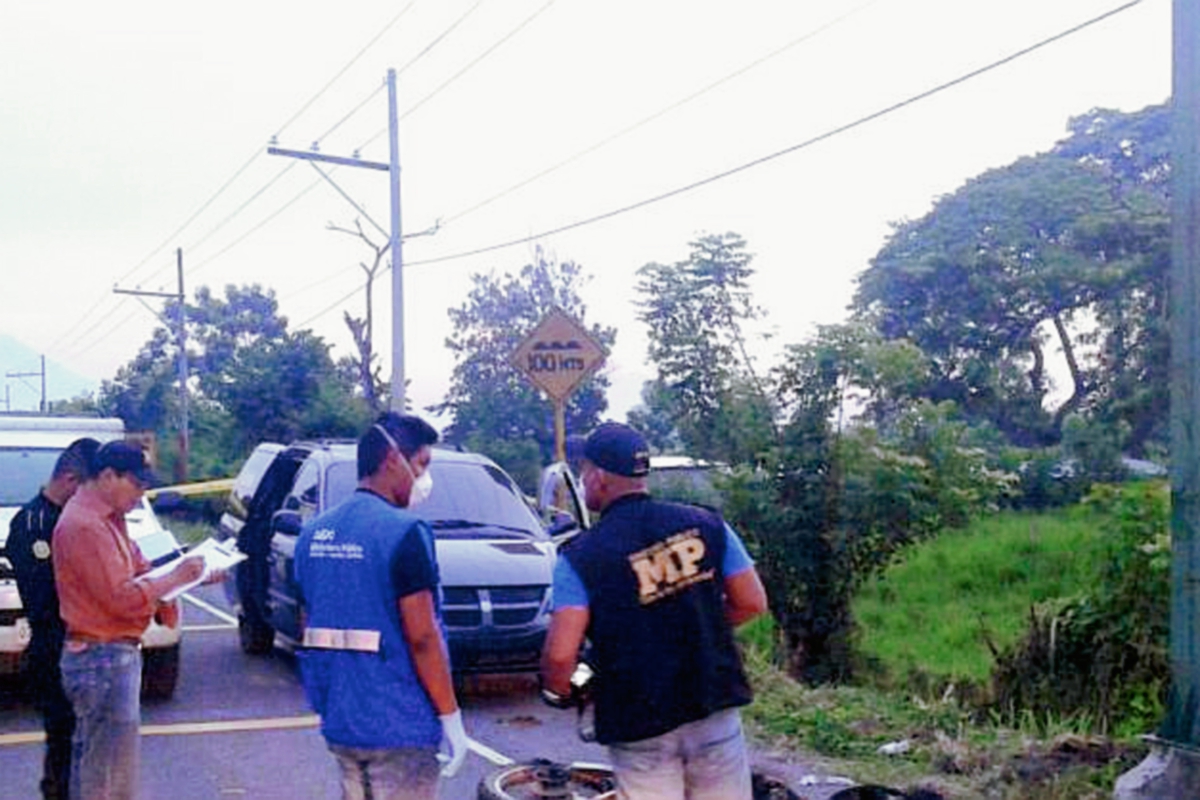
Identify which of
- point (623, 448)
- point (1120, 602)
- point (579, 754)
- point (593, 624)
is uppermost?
point (623, 448)

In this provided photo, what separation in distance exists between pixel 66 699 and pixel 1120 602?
720cm

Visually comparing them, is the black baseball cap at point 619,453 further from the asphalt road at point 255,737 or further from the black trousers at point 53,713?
the asphalt road at point 255,737

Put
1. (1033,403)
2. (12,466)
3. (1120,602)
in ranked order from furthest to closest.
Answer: (1033,403)
(12,466)
(1120,602)

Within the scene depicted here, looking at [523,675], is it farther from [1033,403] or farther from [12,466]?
[1033,403]

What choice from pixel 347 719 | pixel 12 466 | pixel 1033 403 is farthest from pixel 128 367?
pixel 347 719

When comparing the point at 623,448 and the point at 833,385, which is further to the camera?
the point at 833,385

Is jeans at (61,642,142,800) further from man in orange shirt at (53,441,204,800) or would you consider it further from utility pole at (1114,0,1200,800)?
utility pole at (1114,0,1200,800)

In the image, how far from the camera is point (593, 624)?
4242 mm

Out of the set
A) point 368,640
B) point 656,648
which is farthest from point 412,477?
point 656,648

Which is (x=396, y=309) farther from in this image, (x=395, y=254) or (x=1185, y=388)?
(x=1185, y=388)

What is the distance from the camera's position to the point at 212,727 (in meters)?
9.34

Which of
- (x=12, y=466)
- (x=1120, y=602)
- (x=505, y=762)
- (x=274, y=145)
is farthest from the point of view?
(x=274, y=145)

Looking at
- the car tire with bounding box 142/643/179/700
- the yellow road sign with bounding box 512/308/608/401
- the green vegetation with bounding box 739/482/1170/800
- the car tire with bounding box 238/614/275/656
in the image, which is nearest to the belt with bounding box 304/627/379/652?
the green vegetation with bounding box 739/482/1170/800

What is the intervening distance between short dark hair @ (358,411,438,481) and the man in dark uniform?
1.67 meters
